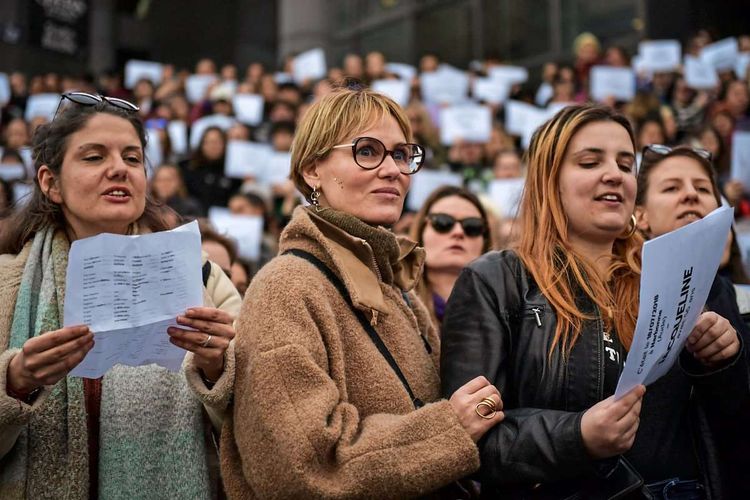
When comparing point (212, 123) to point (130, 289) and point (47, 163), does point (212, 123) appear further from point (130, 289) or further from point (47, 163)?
point (130, 289)

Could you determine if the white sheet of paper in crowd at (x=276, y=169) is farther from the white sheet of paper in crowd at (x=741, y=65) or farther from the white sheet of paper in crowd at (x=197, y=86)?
the white sheet of paper in crowd at (x=741, y=65)

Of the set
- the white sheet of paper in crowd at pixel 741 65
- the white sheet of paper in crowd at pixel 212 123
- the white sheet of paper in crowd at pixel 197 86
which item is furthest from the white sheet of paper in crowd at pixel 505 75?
the white sheet of paper in crowd at pixel 197 86

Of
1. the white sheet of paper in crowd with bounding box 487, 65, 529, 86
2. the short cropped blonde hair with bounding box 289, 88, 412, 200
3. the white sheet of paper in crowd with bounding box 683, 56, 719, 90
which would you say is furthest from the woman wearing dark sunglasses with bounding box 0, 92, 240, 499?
the white sheet of paper in crowd with bounding box 487, 65, 529, 86

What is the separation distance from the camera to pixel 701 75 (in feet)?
32.9

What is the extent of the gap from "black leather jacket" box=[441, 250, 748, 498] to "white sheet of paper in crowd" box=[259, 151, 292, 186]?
6.36 meters

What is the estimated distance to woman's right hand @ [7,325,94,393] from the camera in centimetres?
229

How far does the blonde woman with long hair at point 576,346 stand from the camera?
7.89 feet

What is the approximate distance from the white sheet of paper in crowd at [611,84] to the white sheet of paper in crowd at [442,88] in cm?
173

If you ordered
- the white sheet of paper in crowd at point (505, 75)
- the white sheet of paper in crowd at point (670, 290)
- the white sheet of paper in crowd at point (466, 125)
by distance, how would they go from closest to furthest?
the white sheet of paper in crowd at point (670, 290) < the white sheet of paper in crowd at point (466, 125) < the white sheet of paper in crowd at point (505, 75)

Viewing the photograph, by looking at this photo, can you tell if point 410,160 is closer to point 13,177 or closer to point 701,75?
point 13,177

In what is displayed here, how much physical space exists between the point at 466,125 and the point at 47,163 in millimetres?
6630

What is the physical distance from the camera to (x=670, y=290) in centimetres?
227

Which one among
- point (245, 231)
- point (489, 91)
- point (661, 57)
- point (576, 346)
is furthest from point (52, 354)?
point (661, 57)

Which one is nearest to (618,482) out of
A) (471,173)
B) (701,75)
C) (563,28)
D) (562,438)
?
(562,438)
